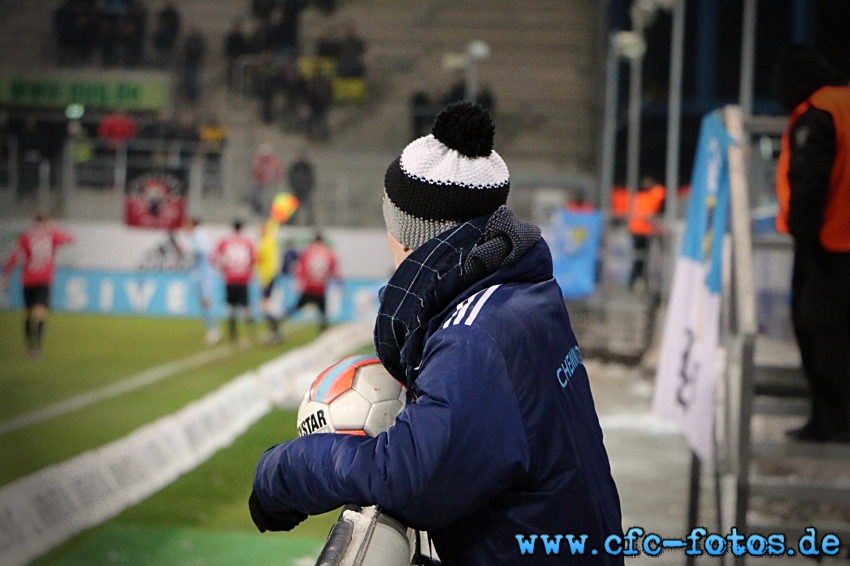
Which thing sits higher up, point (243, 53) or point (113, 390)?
point (243, 53)

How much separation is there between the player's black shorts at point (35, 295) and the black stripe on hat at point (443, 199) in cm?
1455

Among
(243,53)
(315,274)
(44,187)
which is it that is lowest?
(315,274)

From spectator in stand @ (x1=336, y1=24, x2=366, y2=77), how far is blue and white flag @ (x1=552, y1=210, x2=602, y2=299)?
14918 mm

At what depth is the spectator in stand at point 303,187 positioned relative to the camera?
24.0 m

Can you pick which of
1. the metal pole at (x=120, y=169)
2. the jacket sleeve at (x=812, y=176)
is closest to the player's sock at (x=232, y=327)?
the metal pole at (x=120, y=169)

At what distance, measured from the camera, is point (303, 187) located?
24.1m

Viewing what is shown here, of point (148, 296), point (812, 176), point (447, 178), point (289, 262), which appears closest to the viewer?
point (447, 178)

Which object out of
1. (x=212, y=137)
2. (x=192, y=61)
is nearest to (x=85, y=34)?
(x=192, y=61)

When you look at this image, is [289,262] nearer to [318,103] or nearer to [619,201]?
[318,103]

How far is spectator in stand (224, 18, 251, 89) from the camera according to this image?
30953 millimetres

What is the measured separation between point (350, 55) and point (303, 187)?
843 centimetres

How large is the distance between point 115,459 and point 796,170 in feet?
15.1

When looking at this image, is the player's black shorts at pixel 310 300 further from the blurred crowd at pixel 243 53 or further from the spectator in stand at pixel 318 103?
the blurred crowd at pixel 243 53

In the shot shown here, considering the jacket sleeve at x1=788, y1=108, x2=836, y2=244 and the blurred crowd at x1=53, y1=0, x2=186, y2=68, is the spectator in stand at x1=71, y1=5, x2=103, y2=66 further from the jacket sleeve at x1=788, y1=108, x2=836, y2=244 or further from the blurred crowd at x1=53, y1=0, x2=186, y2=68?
the jacket sleeve at x1=788, y1=108, x2=836, y2=244
